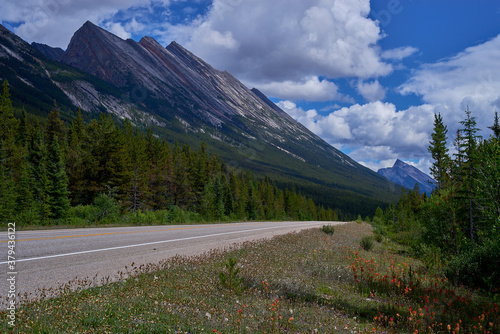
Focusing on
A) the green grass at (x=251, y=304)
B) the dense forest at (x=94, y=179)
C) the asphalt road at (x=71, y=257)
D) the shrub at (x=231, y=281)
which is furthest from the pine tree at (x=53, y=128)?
the shrub at (x=231, y=281)

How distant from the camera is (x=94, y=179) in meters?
29.9

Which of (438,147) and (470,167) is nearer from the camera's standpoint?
(470,167)

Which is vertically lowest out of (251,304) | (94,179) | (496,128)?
(251,304)

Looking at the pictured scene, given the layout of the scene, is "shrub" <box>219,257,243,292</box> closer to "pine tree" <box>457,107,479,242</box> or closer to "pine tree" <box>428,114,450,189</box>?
"pine tree" <box>457,107,479,242</box>

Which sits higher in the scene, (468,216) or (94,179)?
(94,179)

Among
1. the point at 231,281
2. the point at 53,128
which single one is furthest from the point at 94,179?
the point at 231,281

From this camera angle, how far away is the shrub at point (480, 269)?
8625mm

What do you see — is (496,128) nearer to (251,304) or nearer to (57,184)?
(251,304)

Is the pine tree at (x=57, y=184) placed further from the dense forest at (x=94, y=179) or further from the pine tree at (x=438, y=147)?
the pine tree at (x=438, y=147)

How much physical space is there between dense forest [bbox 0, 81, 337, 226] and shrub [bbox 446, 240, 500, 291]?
16.9 metres

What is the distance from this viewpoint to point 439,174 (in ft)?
106

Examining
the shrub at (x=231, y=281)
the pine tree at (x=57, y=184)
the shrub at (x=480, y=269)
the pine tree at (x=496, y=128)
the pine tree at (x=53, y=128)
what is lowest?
the shrub at (x=480, y=269)

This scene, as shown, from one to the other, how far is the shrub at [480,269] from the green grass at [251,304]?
5.31 feet

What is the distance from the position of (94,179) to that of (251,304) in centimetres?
3000
